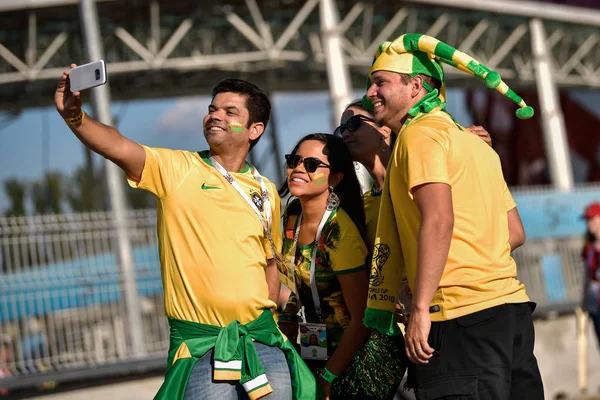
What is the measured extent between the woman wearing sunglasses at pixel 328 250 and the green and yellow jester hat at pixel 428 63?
0.74 m

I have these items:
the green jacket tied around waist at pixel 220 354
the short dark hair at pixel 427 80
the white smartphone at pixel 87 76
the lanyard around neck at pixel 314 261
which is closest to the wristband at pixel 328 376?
the lanyard around neck at pixel 314 261

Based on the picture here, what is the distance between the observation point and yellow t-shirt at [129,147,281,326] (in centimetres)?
395

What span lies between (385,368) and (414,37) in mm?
1528

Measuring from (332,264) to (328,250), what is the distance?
0.07 m

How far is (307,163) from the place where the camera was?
459cm

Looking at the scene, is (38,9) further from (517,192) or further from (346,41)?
(517,192)

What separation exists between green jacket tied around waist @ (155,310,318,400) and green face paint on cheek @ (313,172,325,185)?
824 millimetres

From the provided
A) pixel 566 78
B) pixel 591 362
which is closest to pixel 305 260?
pixel 591 362

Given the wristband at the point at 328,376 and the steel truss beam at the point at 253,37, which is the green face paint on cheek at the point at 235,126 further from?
the steel truss beam at the point at 253,37

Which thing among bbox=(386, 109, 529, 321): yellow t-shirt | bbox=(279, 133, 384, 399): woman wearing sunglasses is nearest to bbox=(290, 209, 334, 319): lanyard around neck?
bbox=(279, 133, 384, 399): woman wearing sunglasses

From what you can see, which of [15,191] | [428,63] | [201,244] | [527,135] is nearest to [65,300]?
[201,244]

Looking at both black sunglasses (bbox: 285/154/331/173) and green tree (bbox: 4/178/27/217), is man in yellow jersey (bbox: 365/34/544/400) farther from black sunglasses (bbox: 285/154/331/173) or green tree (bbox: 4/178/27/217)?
green tree (bbox: 4/178/27/217)

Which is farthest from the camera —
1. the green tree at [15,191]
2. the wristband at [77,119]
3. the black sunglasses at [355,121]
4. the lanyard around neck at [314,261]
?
the green tree at [15,191]

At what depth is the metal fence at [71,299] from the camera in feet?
34.1
